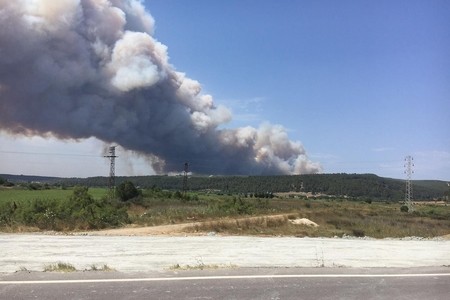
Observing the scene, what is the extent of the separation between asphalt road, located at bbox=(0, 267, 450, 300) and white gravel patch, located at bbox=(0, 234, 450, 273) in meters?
1.04

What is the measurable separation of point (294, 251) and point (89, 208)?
1604 centimetres

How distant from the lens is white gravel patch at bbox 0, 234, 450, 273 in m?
11.7

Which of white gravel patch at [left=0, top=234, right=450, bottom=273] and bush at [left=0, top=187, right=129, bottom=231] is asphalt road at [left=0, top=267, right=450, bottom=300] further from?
bush at [left=0, top=187, right=129, bottom=231]

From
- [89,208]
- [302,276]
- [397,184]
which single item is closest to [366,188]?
[397,184]

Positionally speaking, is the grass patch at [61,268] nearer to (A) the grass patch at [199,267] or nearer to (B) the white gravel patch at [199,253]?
(B) the white gravel patch at [199,253]

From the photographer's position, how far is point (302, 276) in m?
10.2

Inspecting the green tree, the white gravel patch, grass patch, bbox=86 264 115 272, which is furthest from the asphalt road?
the green tree

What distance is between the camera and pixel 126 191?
68625 mm

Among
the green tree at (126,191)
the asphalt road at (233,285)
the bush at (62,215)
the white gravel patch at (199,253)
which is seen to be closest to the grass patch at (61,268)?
the white gravel patch at (199,253)

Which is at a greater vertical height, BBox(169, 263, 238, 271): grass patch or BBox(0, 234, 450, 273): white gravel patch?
BBox(169, 263, 238, 271): grass patch

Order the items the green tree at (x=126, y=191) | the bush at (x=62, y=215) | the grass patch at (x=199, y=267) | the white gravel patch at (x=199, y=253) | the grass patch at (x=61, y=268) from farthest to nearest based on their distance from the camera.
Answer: the green tree at (x=126, y=191) < the bush at (x=62, y=215) < the white gravel patch at (x=199, y=253) < the grass patch at (x=199, y=267) < the grass patch at (x=61, y=268)

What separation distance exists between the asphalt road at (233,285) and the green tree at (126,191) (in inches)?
2291

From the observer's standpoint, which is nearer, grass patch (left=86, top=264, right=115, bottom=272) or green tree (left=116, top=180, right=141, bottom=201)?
grass patch (left=86, top=264, right=115, bottom=272)

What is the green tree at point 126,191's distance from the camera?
67.6 m
